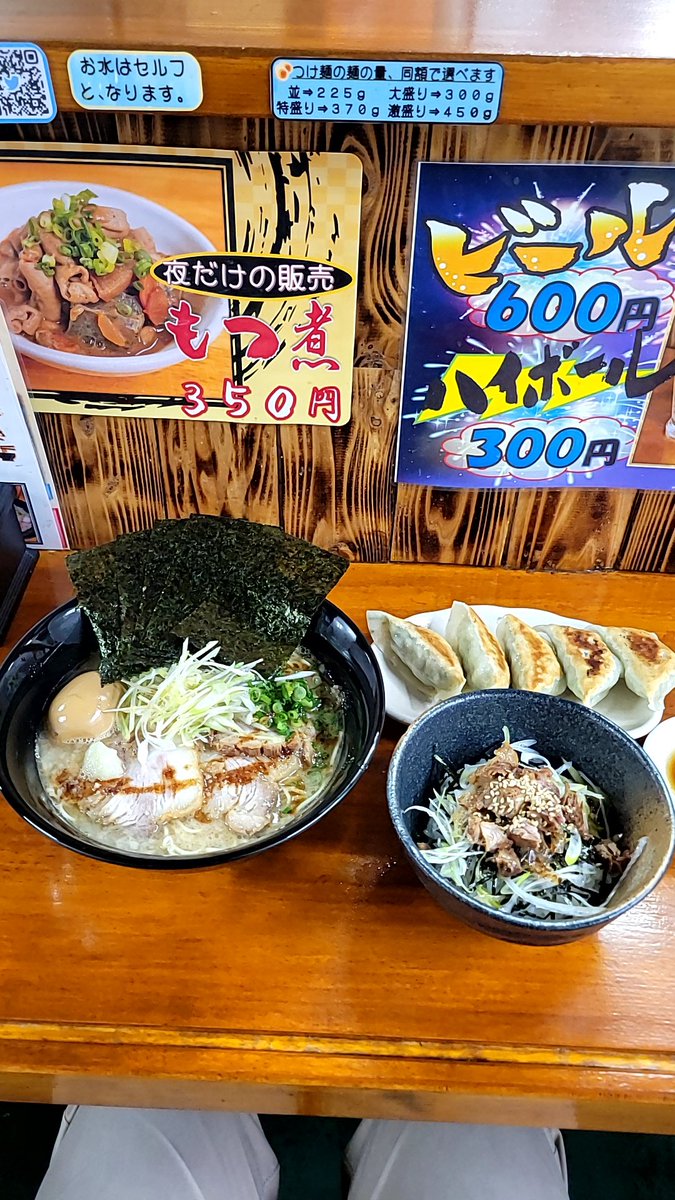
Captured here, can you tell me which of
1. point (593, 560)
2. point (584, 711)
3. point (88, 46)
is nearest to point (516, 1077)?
point (584, 711)

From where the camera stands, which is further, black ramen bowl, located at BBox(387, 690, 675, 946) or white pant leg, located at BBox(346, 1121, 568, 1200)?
white pant leg, located at BBox(346, 1121, 568, 1200)

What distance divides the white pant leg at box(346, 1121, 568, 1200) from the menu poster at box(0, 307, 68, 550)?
1088mm

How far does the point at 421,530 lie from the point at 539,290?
0.43 m

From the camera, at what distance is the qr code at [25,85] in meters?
0.97

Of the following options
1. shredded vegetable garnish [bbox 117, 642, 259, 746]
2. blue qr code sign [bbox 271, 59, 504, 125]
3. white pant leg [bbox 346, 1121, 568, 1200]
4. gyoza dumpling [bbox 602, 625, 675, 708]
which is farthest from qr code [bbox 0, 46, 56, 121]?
white pant leg [bbox 346, 1121, 568, 1200]

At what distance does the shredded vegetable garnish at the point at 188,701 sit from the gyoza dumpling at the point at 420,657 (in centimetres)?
21

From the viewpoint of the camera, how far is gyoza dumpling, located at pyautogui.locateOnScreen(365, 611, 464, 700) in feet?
3.98

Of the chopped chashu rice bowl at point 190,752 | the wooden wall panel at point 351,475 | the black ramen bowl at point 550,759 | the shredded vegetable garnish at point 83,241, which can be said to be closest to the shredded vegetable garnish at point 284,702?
the chopped chashu rice bowl at point 190,752

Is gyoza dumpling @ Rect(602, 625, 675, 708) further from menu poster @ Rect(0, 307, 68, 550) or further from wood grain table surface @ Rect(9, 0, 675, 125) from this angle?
menu poster @ Rect(0, 307, 68, 550)

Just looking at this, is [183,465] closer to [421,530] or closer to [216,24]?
[421,530]

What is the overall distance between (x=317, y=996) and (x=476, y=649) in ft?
1.66

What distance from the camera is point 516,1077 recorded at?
0.92m

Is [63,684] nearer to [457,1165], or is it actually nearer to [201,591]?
[201,591]

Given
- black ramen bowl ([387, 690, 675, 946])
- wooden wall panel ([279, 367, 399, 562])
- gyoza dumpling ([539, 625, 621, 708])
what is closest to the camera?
black ramen bowl ([387, 690, 675, 946])
